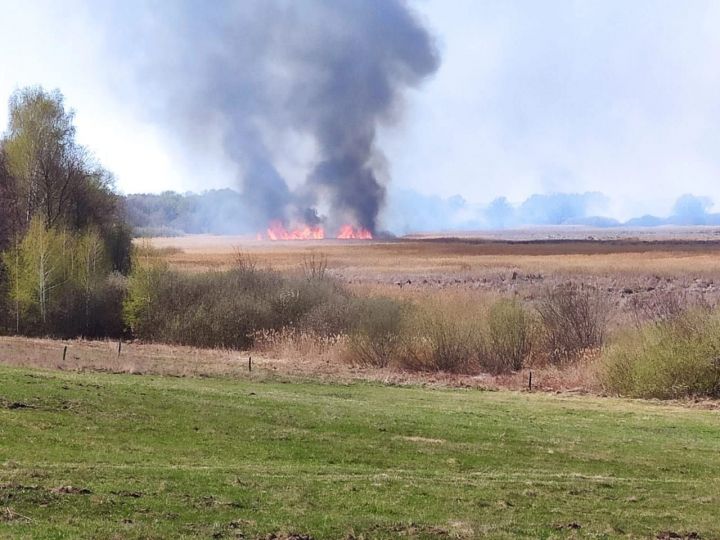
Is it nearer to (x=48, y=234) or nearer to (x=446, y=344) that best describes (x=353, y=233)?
(x=48, y=234)

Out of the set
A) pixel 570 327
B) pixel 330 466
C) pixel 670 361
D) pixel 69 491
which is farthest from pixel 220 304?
pixel 69 491

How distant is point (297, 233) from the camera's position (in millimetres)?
169000

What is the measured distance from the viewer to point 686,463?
48.7 feet

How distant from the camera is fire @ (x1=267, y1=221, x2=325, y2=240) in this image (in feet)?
551

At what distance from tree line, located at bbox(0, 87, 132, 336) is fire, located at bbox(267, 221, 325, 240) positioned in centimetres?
11271

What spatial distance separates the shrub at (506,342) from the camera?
35656 mm

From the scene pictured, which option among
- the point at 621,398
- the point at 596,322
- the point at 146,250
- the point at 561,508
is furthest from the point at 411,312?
the point at 561,508

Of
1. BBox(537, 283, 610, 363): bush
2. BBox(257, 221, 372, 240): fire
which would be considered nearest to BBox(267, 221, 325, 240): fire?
BBox(257, 221, 372, 240): fire

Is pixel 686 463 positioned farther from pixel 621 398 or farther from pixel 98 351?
pixel 98 351

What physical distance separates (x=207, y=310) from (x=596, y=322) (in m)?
22.0

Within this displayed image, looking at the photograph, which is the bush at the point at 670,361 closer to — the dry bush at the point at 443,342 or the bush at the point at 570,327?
the bush at the point at 570,327

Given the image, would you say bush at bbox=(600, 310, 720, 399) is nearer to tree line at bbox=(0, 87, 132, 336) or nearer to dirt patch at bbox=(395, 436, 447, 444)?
dirt patch at bbox=(395, 436, 447, 444)

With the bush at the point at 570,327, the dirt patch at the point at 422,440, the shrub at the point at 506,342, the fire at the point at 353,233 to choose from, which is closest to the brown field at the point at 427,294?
the shrub at the point at 506,342

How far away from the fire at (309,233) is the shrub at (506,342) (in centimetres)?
12903
